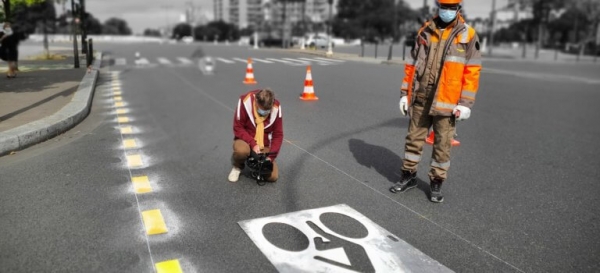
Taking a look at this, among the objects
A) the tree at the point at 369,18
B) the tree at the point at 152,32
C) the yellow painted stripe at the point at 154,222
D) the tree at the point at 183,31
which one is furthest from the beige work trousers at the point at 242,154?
the tree at the point at 152,32

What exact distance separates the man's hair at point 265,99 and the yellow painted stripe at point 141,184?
1367 mm

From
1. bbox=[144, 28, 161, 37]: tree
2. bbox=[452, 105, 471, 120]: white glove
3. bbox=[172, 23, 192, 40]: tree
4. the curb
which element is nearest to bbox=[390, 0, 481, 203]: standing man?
bbox=[452, 105, 471, 120]: white glove

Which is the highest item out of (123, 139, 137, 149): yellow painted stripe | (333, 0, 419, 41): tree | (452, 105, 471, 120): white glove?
(333, 0, 419, 41): tree

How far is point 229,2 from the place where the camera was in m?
185

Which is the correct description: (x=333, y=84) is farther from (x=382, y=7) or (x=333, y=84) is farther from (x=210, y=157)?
(x=382, y=7)

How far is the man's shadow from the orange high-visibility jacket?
42.1 inches

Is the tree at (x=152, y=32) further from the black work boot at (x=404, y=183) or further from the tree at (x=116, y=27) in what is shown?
the black work boot at (x=404, y=183)

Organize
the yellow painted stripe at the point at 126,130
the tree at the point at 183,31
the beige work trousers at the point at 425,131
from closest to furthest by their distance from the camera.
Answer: the beige work trousers at the point at 425,131
the yellow painted stripe at the point at 126,130
the tree at the point at 183,31

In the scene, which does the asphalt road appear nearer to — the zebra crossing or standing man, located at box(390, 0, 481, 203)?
standing man, located at box(390, 0, 481, 203)

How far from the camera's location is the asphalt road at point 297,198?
129 inches

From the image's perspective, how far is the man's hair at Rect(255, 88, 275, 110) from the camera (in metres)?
4.40

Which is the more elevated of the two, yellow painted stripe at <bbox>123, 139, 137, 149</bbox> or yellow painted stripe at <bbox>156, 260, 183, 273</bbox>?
yellow painted stripe at <bbox>123, 139, 137, 149</bbox>

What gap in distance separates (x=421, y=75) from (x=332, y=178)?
1.45 m

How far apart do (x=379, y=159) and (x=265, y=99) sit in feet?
6.86
